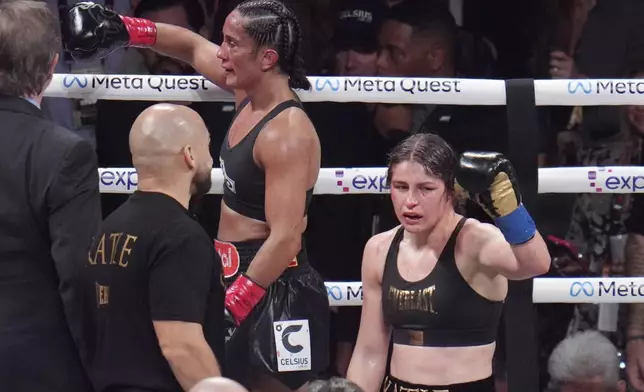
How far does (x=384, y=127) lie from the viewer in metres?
3.83

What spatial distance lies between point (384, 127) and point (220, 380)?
6.56ft

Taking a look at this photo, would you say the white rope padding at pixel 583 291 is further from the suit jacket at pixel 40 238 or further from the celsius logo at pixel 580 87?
the suit jacket at pixel 40 238

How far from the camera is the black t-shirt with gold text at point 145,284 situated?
7.76ft

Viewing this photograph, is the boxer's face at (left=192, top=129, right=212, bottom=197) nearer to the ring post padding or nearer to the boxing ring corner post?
the boxing ring corner post

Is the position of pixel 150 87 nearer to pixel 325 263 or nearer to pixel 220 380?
pixel 325 263

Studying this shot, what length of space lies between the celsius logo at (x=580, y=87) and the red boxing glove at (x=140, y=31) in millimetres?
1218

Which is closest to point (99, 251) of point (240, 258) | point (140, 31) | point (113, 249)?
point (113, 249)

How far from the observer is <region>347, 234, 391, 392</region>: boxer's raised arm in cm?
299

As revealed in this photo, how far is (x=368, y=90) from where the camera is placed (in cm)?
330

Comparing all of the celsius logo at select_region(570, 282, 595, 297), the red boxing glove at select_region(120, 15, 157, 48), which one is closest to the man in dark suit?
the red boxing glove at select_region(120, 15, 157, 48)

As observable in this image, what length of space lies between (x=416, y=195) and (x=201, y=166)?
623 mm

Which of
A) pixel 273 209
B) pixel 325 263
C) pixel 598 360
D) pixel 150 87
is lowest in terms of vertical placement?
pixel 598 360

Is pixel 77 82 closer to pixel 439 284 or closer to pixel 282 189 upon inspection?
pixel 282 189

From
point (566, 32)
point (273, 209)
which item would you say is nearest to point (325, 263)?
point (273, 209)
